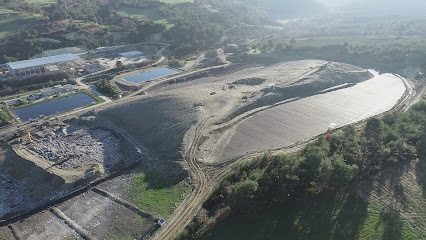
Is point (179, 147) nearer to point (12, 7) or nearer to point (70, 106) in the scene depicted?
point (70, 106)

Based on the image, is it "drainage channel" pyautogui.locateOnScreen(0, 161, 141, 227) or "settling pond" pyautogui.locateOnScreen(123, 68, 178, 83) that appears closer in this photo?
"drainage channel" pyautogui.locateOnScreen(0, 161, 141, 227)

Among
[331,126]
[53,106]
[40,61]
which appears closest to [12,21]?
[40,61]

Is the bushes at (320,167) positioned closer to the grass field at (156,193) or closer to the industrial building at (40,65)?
the grass field at (156,193)

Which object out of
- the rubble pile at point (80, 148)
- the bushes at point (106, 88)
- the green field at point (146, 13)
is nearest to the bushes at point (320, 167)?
the rubble pile at point (80, 148)

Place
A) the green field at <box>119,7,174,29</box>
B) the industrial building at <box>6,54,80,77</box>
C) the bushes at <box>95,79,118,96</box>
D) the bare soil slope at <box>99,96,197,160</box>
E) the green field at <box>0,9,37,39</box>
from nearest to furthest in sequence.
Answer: the bare soil slope at <box>99,96,197,160</box>
the bushes at <box>95,79,118,96</box>
the industrial building at <box>6,54,80,77</box>
the green field at <box>0,9,37,39</box>
the green field at <box>119,7,174,29</box>

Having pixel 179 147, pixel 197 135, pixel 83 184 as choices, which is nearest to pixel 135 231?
pixel 83 184

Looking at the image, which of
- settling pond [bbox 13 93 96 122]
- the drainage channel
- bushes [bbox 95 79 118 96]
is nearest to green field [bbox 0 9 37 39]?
bushes [bbox 95 79 118 96]

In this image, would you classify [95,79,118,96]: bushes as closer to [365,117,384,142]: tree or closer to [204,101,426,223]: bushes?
[204,101,426,223]: bushes
